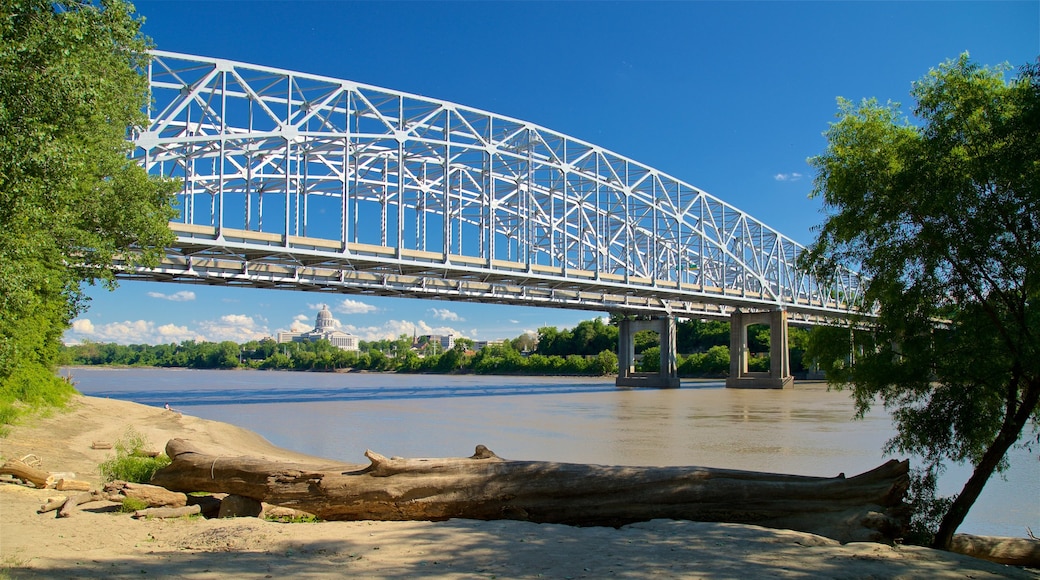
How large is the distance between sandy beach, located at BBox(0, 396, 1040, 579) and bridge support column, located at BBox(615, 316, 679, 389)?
205 feet

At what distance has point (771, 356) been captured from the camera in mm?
69625

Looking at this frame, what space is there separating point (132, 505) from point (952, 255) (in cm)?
1039

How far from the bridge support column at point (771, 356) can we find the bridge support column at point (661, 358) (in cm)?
599

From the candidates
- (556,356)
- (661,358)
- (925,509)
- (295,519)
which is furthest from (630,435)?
(556,356)

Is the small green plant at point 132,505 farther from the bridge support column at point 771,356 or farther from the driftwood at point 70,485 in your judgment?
the bridge support column at point 771,356

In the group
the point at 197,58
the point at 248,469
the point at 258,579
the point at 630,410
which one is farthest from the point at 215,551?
the point at 197,58

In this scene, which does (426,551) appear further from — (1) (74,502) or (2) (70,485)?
(2) (70,485)

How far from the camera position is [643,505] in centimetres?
841

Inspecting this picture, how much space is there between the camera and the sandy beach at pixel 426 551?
20.2 ft

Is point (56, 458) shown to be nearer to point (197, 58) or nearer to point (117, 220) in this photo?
point (117, 220)

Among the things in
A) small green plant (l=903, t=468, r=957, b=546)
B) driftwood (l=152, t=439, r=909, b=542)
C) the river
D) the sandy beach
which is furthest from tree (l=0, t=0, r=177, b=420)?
the river

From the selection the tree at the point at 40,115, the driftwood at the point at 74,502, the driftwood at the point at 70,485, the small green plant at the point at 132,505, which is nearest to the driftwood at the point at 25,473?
the driftwood at the point at 70,485

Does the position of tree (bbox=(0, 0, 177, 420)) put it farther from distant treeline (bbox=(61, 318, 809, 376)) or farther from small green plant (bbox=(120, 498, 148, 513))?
distant treeline (bbox=(61, 318, 809, 376))

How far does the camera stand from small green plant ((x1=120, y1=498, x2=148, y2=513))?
349 inches
